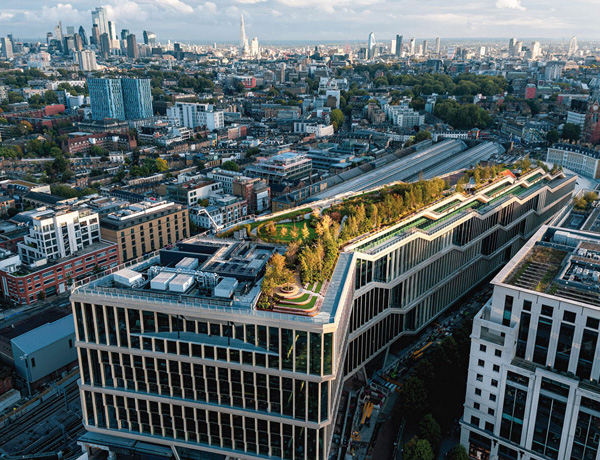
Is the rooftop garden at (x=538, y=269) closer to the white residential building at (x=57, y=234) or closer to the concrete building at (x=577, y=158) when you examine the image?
the white residential building at (x=57, y=234)

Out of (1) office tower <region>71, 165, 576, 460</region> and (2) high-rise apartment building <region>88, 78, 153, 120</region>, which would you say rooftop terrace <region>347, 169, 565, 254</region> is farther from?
(2) high-rise apartment building <region>88, 78, 153, 120</region>

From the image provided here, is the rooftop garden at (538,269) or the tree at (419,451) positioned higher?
the rooftop garden at (538,269)

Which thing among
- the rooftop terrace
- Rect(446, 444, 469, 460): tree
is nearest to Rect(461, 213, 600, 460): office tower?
Rect(446, 444, 469, 460): tree

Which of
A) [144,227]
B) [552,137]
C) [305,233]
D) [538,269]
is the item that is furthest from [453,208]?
[552,137]

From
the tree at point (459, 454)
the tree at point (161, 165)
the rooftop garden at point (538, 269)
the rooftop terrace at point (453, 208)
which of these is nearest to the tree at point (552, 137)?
the rooftop terrace at point (453, 208)

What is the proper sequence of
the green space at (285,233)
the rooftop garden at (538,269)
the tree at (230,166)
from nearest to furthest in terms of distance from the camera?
the rooftop garden at (538,269) → the green space at (285,233) → the tree at (230,166)

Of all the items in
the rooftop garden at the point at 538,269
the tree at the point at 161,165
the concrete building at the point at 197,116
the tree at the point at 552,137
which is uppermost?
the rooftop garden at the point at 538,269
